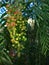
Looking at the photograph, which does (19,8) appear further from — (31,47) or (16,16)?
(31,47)

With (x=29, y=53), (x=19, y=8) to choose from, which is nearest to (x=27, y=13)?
(x=19, y=8)

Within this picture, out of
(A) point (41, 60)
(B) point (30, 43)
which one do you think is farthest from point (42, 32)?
(A) point (41, 60)

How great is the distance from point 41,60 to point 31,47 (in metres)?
0.24

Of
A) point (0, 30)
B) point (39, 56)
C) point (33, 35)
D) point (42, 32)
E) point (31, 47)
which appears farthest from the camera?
point (39, 56)

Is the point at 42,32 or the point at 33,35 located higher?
the point at 42,32

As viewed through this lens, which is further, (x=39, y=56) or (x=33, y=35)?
(x=39, y=56)

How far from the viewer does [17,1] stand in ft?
2.92

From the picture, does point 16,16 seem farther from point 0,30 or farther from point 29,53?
point 29,53

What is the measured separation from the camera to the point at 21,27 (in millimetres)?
900

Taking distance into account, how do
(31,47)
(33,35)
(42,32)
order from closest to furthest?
(42,32) < (33,35) < (31,47)

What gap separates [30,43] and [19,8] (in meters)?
0.41

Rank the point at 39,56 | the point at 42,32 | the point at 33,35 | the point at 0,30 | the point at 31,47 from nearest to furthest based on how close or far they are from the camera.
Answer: the point at 42,32
the point at 0,30
the point at 33,35
the point at 31,47
the point at 39,56

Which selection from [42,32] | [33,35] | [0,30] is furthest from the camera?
[33,35]

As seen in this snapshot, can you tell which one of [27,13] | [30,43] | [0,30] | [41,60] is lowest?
[41,60]
